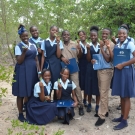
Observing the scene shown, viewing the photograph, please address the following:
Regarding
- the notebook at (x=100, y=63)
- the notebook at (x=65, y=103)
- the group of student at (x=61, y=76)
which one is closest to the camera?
the group of student at (x=61, y=76)

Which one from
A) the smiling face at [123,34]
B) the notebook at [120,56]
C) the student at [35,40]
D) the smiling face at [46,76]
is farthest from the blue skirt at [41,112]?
the smiling face at [123,34]

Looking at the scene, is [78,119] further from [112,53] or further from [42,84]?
[112,53]

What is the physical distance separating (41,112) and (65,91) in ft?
1.92

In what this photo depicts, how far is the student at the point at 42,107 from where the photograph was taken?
4.03 meters

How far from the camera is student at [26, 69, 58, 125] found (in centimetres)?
403

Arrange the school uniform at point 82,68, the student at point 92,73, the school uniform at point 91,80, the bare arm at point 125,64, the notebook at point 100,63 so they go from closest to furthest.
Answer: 1. the bare arm at point 125,64
2. the notebook at point 100,63
3. the student at point 92,73
4. the school uniform at point 91,80
5. the school uniform at point 82,68

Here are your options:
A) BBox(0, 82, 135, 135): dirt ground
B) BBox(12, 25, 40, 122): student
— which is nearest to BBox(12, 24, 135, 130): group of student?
BBox(12, 25, 40, 122): student

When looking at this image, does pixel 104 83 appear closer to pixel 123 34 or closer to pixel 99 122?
pixel 99 122

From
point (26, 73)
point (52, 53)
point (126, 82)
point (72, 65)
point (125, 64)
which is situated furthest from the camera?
point (72, 65)

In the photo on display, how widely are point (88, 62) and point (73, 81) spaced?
1.56ft

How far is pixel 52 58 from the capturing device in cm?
417

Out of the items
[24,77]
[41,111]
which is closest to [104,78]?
[41,111]

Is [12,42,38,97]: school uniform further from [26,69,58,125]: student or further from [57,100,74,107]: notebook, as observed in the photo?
[57,100,74,107]: notebook

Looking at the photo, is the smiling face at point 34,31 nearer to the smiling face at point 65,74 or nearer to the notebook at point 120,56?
the smiling face at point 65,74
